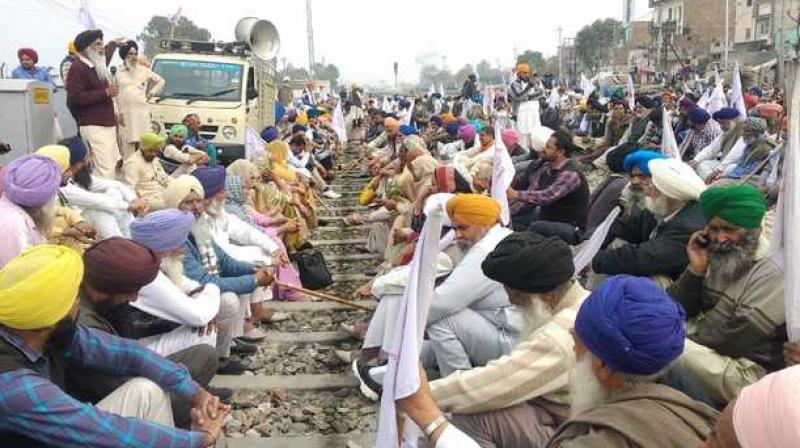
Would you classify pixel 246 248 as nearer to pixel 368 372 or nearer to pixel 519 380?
pixel 368 372

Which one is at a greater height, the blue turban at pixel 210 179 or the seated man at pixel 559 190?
the blue turban at pixel 210 179

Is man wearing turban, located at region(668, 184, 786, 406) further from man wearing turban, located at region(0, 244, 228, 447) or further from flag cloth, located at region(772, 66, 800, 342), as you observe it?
man wearing turban, located at region(0, 244, 228, 447)

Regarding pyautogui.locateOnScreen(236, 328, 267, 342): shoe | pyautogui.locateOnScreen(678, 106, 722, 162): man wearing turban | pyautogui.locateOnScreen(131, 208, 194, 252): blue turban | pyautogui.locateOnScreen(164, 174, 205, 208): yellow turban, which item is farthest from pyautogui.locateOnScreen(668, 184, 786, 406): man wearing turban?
pyautogui.locateOnScreen(678, 106, 722, 162): man wearing turban

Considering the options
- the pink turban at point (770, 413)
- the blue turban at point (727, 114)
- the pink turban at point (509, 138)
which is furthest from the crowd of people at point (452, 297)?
the pink turban at point (509, 138)

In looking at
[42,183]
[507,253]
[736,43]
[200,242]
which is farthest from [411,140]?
[736,43]

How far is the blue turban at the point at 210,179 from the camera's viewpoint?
17.1ft

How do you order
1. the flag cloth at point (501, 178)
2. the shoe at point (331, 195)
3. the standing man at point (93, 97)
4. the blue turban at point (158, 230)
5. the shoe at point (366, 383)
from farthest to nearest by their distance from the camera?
the shoe at point (331, 195) < the standing man at point (93, 97) < the flag cloth at point (501, 178) < the shoe at point (366, 383) < the blue turban at point (158, 230)

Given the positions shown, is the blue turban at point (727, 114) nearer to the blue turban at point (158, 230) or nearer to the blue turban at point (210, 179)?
the blue turban at point (210, 179)

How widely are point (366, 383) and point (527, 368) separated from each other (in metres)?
2.08

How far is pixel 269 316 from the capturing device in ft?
19.7

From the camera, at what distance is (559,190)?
621 centimetres

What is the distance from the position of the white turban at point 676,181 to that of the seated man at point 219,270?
275cm

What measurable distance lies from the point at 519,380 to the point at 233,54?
40.7 feet

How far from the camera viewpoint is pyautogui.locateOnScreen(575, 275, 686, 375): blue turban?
6.33ft
